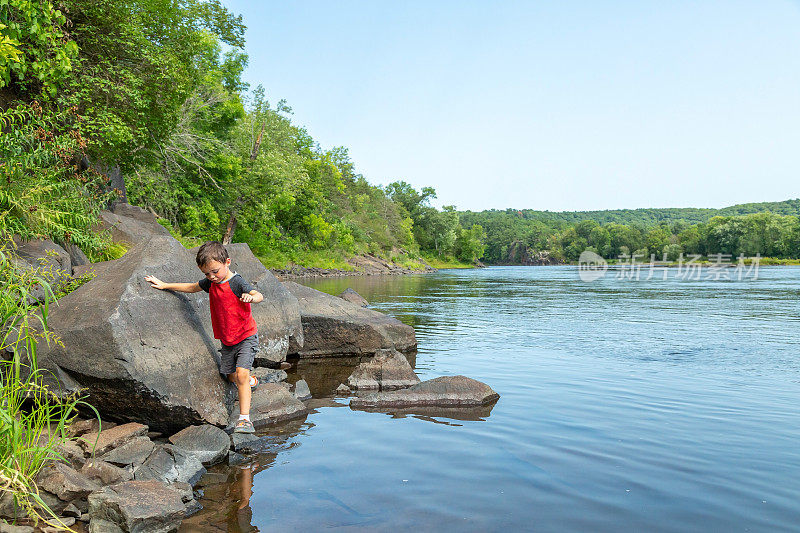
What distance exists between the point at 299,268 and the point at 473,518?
172ft

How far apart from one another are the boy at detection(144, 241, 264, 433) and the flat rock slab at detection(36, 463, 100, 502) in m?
2.40

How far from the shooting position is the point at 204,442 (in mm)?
6633

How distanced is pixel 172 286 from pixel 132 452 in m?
2.44

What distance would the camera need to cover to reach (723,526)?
5027mm

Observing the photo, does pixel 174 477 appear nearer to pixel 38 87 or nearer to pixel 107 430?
pixel 107 430

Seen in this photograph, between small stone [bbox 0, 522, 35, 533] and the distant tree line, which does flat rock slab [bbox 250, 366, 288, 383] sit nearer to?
small stone [bbox 0, 522, 35, 533]

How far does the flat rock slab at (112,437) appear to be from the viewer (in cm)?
615

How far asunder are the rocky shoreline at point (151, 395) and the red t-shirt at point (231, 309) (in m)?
0.48

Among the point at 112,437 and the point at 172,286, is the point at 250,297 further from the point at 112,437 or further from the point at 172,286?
the point at 112,437

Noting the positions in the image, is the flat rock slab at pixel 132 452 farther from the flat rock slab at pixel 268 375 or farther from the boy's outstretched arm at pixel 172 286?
the flat rock slab at pixel 268 375

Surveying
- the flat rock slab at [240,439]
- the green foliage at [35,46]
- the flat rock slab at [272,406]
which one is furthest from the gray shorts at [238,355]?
the green foliage at [35,46]

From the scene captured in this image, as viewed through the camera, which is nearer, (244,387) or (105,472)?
(105,472)

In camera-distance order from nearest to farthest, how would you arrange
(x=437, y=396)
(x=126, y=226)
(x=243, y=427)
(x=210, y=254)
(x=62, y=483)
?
(x=62, y=483), (x=243, y=427), (x=210, y=254), (x=437, y=396), (x=126, y=226)

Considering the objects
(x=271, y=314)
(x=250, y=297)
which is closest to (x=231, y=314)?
(x=250, y=297)
